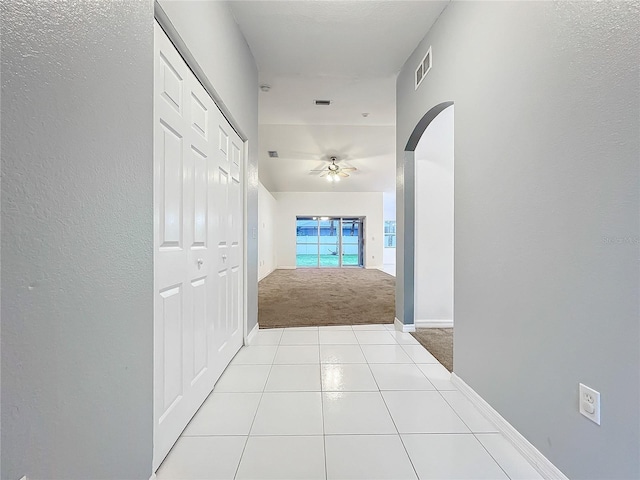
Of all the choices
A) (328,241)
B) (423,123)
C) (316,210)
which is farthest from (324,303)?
(328,241)

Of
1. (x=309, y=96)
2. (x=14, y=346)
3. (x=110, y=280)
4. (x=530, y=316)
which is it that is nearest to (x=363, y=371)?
(x=530, y=316)

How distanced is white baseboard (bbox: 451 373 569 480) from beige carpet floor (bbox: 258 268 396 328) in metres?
1.84

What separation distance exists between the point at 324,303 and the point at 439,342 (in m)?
2.10

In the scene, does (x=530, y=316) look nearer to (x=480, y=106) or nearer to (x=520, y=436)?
(x=520, y=436)

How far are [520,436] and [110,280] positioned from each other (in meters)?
1.85

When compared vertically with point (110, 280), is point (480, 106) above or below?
above

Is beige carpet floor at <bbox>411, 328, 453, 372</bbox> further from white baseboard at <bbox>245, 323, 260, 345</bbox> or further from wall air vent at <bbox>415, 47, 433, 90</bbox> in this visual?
wall air vent at <bbox>415, 47, 433, 90</bbox>

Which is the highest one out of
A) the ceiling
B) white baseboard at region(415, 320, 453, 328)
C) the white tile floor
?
the ceiling

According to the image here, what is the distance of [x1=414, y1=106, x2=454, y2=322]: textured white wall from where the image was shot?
328 centimetres

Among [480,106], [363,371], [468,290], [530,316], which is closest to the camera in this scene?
[530,316]

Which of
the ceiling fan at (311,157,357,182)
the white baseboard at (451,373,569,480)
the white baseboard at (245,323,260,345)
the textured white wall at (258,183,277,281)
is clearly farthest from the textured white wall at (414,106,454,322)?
the textured white wall at (258,183,277,281)

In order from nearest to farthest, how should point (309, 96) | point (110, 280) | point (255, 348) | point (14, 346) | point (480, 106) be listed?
point (14, 346)
point (110, 280)
point (480, 106)
point (255, 348)
point (309, 96)

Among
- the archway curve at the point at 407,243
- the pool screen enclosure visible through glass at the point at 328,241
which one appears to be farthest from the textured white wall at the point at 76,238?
the pool screen enclosure visible through glass at the point at 328,241

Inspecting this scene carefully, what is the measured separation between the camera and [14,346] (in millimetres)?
585
